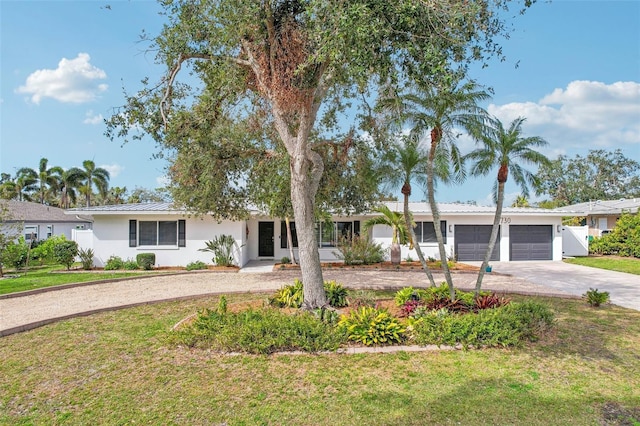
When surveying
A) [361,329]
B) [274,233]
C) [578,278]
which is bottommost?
[578,278]

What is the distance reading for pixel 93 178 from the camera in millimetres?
42125

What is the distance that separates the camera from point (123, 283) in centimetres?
1248

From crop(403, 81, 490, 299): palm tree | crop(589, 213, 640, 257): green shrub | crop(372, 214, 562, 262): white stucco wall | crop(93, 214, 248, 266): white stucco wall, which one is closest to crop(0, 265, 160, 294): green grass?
crop(93, 214, 248, 266): white stucco wall

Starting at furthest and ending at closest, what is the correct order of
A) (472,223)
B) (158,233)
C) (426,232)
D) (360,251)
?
(472,223)
(426,232)
(360,251)
(158,233)

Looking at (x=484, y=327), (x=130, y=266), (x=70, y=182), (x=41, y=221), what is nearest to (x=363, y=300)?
(x=484, y=327)

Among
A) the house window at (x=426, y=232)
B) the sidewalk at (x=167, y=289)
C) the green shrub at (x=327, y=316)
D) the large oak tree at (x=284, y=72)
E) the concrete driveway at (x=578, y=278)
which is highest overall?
the large oak tree at (x=284, y=72)

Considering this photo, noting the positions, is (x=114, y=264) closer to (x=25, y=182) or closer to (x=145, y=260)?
(x=145, y=260)

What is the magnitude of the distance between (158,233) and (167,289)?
19.7 feet

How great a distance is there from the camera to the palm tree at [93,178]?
41.7 metres

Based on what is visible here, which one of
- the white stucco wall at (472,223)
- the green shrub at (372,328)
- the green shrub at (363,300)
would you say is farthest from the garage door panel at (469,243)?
the green shrub at (372,328)

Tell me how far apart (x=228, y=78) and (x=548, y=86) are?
375 inches

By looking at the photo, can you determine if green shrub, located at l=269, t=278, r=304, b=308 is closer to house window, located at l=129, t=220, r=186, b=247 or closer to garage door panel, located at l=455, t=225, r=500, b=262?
house window, located at l=129, t=220, r=186, b=247

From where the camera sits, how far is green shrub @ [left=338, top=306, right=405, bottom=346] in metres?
5.92

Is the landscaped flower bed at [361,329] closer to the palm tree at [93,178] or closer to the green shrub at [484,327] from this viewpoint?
the green shrub at [484,327]
